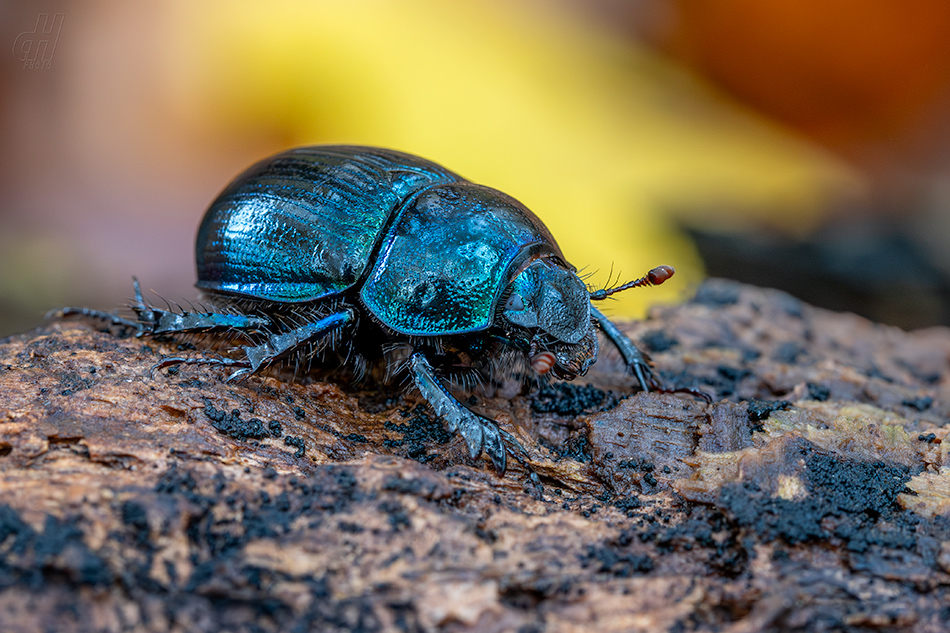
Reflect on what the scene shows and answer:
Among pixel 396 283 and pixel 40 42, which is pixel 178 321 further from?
pixel 40 42

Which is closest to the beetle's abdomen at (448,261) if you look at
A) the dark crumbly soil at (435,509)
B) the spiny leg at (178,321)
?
the dark crumbly soil at (435,509)

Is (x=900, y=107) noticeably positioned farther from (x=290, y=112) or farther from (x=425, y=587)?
(x=425, y=587)

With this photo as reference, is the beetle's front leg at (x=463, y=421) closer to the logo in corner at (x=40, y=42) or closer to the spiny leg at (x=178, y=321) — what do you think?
the spiny leg at (x=178, y=321)

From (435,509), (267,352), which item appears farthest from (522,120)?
(435,509)

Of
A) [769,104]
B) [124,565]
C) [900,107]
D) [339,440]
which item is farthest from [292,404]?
[900,107]

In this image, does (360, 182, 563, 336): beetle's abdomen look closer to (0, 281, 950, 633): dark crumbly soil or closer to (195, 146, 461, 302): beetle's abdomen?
(195, 146, 461, 302): beetle's abdomen
